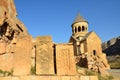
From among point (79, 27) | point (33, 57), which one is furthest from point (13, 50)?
point (79, 27)

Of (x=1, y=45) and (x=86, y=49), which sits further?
(x=86, y=49)

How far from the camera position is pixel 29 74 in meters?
6.91

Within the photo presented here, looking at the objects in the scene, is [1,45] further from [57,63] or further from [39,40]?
[57,63]

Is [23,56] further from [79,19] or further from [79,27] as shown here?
[79,19]

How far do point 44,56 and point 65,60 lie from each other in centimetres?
77

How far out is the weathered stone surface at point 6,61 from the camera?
7054 mm

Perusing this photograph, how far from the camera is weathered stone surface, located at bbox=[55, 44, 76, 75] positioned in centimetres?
714

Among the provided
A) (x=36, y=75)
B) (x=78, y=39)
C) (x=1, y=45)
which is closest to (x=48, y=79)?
(x=36, y=75)

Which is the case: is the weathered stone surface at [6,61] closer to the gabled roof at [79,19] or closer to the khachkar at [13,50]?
the khachkar at [13,50]

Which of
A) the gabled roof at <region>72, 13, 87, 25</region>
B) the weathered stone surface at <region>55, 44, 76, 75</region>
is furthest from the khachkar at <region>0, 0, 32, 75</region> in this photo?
the gabled roof at <region>72, 13, 87, 25</region>

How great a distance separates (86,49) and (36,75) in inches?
1500

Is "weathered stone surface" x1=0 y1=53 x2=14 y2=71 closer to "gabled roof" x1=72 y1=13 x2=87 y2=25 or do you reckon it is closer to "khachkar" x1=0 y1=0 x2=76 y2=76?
"khachkar" x1=0 y1=0 x2=76 y2=76

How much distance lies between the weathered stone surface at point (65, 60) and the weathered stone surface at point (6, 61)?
5.38 feet

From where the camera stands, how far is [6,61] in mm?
7184
